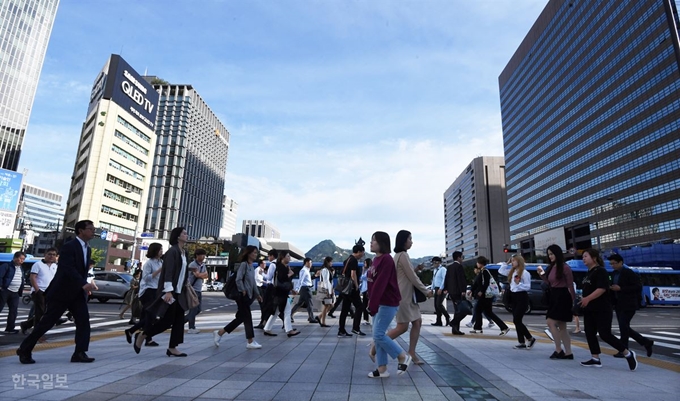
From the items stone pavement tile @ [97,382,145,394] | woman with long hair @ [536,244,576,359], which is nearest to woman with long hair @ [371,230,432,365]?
woman with long hair @ [536,244,576,359]

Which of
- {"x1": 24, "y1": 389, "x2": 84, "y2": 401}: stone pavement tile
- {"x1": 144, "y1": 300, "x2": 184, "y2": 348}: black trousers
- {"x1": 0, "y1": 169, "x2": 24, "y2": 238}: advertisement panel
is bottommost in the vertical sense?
{"x1": 24, "y1": 389, "x2": 84, "y2": 401}: stone pavement tile

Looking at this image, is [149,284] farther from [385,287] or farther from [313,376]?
[385,287]

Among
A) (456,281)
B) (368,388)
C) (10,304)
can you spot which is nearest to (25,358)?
(368,388)

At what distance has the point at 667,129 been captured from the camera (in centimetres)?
5412

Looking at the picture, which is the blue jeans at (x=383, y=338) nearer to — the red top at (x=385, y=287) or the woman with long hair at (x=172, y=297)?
the red top at (x=385, y=287)

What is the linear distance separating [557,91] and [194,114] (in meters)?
89.8

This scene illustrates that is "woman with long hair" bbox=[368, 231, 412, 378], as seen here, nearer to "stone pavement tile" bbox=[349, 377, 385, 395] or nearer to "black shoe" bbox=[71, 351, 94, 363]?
"stone pavement tile" bbox=[349, 377, 385, 395]

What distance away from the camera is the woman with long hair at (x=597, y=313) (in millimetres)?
5258

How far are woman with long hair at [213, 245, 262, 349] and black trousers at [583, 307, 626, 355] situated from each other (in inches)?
198

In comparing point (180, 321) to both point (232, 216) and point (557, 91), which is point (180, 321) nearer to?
point (557, 91)

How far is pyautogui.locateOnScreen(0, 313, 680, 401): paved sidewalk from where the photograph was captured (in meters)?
3.44

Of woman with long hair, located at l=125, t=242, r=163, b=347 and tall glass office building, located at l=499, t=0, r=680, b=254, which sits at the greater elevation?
tall glass office building, located at l=499, t=0, r=680, b=254

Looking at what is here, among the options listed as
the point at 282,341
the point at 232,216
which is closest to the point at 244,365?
the point at 282,341

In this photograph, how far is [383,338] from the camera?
172 inches
